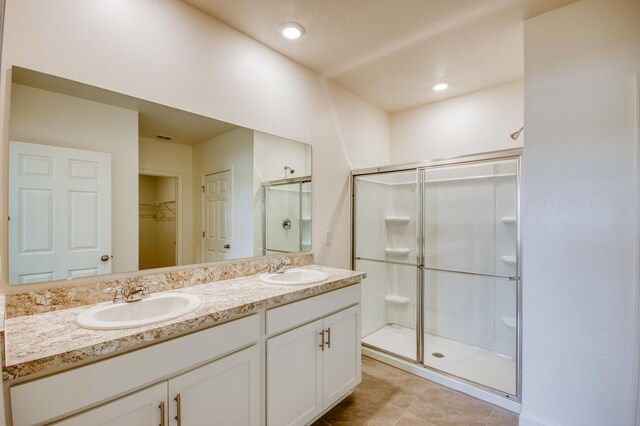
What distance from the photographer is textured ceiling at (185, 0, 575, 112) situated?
178 cm

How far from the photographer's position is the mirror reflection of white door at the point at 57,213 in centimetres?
121

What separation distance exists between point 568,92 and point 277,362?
227cm

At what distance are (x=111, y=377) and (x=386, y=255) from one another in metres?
2.64

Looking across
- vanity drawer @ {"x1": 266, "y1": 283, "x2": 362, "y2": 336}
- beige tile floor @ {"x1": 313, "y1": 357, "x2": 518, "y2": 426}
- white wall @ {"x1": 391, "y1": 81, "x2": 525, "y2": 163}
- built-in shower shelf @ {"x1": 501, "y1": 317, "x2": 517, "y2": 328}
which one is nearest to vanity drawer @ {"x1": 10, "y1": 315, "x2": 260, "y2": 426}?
vanity drawer @ {"x1": 266, "y1": 283, "x2": 362, "y2": 336}

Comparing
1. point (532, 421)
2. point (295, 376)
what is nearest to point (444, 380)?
point (532, 421)

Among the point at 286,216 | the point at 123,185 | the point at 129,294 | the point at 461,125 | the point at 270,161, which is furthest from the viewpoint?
the point at 461,125

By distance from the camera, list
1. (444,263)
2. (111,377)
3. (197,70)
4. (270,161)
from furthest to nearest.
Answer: (444,263) → (270,161) → (197,70) → (111,377)

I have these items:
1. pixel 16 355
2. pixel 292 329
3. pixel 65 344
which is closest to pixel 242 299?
pixel 292 329

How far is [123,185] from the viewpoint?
1.51 metres

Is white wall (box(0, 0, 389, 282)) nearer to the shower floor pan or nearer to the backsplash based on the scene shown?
the backsplash

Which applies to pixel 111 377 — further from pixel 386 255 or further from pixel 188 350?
pixel 386 255

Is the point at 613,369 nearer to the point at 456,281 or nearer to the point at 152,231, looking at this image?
the point at 456,281

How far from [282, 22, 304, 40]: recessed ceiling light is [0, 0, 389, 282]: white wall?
23 centimetres

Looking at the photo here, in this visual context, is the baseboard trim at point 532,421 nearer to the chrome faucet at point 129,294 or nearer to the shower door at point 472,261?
the shower door at point 472,261
